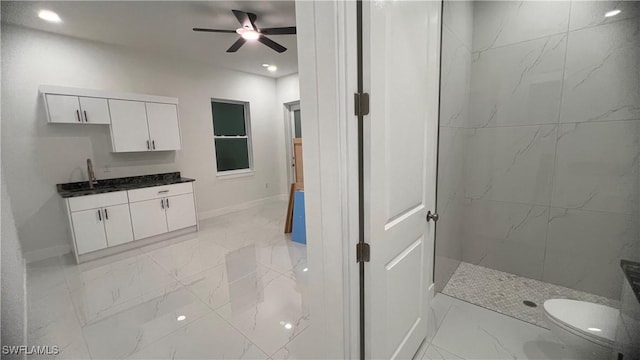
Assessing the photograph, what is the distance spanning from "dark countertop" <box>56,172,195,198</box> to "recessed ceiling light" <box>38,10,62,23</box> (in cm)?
194

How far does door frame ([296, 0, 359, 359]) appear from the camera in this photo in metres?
0.91

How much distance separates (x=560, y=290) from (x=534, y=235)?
0.48 m

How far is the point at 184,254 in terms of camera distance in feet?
10.8

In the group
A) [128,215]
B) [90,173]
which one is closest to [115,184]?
[90,173]

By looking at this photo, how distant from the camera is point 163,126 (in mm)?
3936

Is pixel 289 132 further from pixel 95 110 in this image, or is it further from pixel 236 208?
pixel 95 110

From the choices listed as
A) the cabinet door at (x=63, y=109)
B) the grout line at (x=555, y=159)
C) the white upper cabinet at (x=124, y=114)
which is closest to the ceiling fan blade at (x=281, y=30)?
the white upper cabinet at (x=124, y=114)

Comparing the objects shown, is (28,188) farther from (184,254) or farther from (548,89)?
Result: (548,89)

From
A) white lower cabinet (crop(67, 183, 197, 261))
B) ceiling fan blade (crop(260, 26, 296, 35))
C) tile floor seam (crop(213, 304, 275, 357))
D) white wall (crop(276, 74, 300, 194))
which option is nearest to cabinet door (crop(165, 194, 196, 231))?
white lower cabinet (crop(67, 183, 197, 261))

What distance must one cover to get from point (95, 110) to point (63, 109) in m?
0.30

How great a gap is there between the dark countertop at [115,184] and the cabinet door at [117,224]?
26cm

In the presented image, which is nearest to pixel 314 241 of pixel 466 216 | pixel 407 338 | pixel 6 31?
pixel 407 338

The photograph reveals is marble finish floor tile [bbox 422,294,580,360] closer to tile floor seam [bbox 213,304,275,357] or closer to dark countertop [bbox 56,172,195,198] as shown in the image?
tile floor seam [bbox 213,304,275,357]

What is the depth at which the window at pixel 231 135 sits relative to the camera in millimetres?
5191
